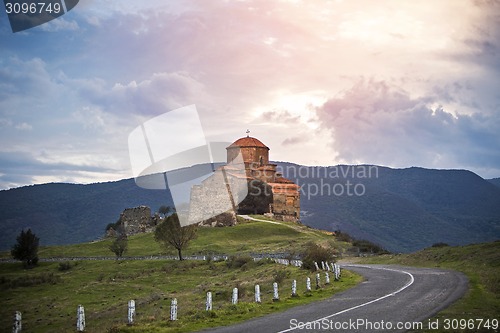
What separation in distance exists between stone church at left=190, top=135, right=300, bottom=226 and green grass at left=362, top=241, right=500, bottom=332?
133 feet

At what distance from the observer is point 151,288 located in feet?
123

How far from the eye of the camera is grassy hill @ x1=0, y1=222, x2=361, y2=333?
18000mm

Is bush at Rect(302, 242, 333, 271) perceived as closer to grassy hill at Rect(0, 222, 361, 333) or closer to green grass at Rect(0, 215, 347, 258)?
grassy hill at Rect(0, 222, 361, 333)

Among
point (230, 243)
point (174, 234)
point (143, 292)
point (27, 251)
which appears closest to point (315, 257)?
point (143, 292)

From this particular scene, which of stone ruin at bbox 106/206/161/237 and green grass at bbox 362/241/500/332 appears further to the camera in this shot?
stone ruin at bbox 106/206/161/237

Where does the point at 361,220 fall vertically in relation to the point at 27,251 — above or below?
above

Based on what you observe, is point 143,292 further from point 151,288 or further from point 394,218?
point 394,218

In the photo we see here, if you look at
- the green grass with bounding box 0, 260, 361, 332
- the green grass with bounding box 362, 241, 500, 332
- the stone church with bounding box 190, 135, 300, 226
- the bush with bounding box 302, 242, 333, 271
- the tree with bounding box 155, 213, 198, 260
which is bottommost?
the green grass with bounding box 0, 260, 361, 332

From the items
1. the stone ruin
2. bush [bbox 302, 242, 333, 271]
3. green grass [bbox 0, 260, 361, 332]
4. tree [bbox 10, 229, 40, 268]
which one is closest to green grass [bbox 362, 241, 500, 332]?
green grass [bbox 0, 260, 361, 332]

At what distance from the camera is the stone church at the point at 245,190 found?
280 ft

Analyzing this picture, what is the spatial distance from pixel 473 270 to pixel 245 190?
61.0m

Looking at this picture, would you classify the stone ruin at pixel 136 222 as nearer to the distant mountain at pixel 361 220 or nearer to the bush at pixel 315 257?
the bush at pixel 315 257

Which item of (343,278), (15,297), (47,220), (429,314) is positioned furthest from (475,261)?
(47,220)

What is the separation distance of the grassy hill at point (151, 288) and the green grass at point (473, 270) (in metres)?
5.84
